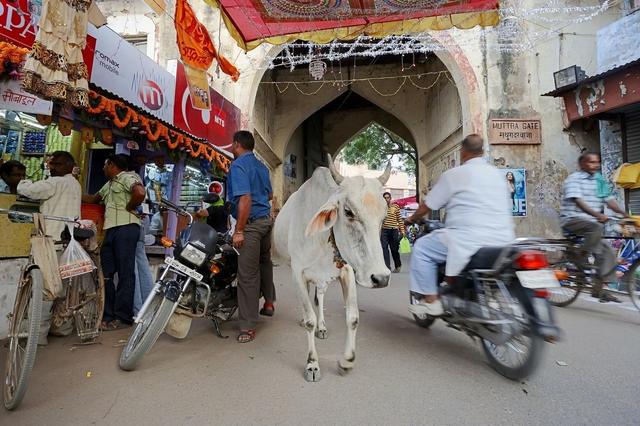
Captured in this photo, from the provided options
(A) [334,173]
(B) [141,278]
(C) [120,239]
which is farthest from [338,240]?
(B) [141,278]

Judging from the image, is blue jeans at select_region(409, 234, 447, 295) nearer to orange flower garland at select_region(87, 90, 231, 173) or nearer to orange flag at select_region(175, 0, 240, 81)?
orange flower garland at select_region(87, 90, 231, 173)

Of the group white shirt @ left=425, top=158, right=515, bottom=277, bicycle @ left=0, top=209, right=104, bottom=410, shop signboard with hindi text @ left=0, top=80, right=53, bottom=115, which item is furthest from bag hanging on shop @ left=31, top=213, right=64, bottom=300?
white shirt @ left=425, top=158, right=515, bottom=277

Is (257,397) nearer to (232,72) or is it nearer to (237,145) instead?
(237,145)

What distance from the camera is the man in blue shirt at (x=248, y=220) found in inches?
132

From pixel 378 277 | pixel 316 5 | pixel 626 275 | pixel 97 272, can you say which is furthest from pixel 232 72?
pixel 626 275

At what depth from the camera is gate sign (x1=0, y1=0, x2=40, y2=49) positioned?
3.84 meters

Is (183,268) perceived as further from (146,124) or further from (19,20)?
(19,20)

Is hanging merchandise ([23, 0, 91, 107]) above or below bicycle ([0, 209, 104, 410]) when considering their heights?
above

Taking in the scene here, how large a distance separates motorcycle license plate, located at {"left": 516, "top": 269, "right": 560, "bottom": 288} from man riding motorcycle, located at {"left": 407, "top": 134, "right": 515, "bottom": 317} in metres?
0.40

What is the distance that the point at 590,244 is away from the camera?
4.28 metres

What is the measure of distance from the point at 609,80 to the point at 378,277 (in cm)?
836

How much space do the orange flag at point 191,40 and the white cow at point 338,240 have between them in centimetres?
367

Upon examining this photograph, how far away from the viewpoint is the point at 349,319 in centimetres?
277

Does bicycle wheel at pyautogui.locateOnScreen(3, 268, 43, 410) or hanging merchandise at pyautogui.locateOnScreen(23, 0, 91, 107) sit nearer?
bicycle wheel at pyautogui.locateOnScreen(3, 268, 43, 410)
